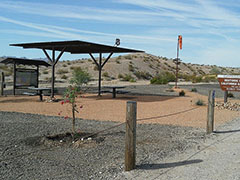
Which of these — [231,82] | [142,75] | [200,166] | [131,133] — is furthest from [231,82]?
[142,75]

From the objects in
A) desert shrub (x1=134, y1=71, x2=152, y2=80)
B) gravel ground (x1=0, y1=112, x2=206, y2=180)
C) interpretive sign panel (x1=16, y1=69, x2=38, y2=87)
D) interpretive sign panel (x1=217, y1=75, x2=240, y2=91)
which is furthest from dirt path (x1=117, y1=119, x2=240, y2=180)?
desert shrub (x1=134, y1=71, x2=152, y2=80)

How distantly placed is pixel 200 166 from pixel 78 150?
2559mm

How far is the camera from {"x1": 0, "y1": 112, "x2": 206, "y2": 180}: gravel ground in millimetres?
5547

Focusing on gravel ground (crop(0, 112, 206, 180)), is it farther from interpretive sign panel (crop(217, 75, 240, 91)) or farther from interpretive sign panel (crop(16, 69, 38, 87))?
interpretive sign panel (crop(16, 69, 38, 87))

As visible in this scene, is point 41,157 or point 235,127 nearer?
point 41,157

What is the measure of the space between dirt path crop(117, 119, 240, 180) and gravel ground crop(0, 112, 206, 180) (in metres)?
0.26

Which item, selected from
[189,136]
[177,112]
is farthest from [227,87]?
[189,136]

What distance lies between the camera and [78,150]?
6863 mm

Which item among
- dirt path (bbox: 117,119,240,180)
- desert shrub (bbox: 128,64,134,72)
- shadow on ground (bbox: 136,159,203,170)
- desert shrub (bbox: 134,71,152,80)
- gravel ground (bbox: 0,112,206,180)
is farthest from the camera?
desert shrub (bbox: 128,64,134,72)

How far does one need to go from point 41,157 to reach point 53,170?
0.83 metres

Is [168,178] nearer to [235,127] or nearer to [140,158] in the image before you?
[140,158]

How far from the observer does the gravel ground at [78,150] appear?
18.2 ft

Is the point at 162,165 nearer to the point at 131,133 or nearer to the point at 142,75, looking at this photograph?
the point at 131,133

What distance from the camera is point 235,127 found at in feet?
34.4
